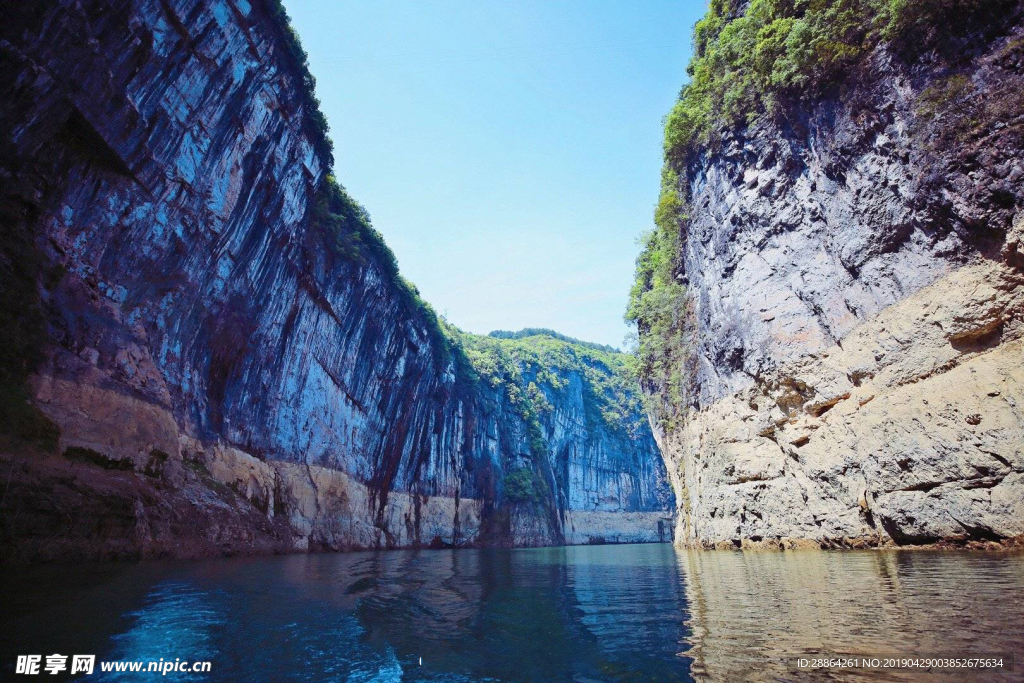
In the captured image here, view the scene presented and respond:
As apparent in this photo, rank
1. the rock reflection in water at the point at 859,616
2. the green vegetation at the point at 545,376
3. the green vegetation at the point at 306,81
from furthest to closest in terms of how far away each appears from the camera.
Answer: the green vegetation at the point at 545,376 < the green vegetation at the point at 306,81 < the rock reflection in water at the point at 859,616

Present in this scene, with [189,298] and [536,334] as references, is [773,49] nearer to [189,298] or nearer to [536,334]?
[189,298]

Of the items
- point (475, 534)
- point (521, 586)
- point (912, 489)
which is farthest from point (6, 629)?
point (475, 534)

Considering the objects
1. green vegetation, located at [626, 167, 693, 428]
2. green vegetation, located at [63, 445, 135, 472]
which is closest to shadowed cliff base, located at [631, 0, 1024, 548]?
green vegetation, located at [626, 167, 693, 428]

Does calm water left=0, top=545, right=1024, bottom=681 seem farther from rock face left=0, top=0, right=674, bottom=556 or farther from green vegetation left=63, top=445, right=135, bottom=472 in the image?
rock face left=0, top=0, right=674, bottom=556

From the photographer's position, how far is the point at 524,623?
6.93 m

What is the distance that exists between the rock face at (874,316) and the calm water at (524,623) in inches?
134

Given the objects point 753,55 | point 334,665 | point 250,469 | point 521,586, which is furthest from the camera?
point 250,469

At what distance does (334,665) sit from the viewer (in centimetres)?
480

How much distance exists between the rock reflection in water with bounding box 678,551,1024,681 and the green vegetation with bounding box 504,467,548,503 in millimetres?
48476

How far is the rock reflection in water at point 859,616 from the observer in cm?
434

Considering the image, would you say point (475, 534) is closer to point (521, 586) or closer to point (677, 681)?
point (521, 586)

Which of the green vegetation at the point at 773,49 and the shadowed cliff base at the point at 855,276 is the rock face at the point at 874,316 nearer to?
the shadowed cliff base at the point at 855,276

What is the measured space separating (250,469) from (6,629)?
19922 millimetres

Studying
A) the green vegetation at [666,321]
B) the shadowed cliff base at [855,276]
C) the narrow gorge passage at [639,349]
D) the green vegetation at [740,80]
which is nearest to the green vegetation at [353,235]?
the narrow gorge passage at [639,349]
